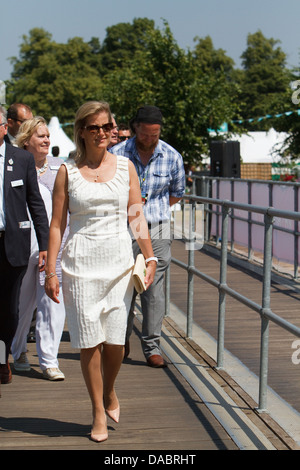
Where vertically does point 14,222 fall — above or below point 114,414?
above

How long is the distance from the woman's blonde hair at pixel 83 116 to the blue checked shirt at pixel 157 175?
1.73 meters

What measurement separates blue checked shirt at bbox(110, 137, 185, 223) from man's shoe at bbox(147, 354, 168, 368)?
0.98 m

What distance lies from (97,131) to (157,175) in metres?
1.86

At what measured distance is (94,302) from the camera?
14.8ft

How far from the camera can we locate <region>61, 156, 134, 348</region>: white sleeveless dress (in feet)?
14.8

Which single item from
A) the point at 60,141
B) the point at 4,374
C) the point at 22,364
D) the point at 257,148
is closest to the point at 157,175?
the point at 22,364

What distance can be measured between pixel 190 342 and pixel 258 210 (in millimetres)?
2289

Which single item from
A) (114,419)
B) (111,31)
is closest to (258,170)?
(114,419)

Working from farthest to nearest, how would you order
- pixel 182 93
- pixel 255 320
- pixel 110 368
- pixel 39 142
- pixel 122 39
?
1. pixel 122 39
2. pixel 182 93
3. pixel 39 142
4. pixel 255 320
5. pixel 110 368

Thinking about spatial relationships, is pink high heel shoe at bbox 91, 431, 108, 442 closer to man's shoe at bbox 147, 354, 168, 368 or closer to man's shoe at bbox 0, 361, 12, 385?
man's shoe at bbox 0, 361, 12, 385

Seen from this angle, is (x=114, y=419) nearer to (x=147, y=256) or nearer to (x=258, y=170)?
(x=147, y=256)

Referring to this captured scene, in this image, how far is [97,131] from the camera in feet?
15.1

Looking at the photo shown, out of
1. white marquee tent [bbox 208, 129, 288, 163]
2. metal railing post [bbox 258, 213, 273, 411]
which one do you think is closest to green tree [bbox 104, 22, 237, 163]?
metal railing post [bbox 258, 213, 273, 411]

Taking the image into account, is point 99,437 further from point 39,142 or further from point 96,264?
point 39,142
